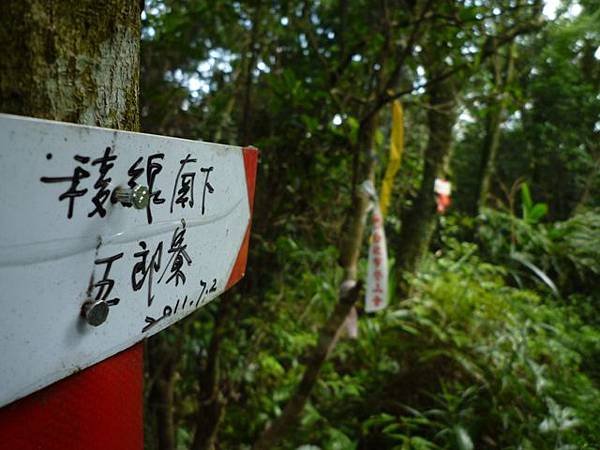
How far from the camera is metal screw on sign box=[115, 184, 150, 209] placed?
0.43 m

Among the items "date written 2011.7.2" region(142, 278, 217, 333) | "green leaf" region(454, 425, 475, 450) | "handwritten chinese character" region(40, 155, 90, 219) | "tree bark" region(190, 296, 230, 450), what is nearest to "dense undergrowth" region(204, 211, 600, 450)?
"green leaf" region(454, 425, 475, 450)

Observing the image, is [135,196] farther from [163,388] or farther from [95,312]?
[163,388]

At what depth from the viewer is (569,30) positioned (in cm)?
139

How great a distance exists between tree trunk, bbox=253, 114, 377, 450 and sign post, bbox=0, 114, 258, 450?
1063 mm

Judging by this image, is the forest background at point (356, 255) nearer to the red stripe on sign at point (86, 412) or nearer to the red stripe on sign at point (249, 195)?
the red stripe on sign at point (249, 195)

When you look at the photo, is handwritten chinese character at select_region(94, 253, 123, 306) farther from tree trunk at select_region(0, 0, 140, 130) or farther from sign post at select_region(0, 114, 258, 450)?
tree trunk at select_region(0, 0, 140, 130)

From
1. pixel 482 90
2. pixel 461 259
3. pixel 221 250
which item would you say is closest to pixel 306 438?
pixel 221 250

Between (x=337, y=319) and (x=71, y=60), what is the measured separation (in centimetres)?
135

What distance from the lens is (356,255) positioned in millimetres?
1822

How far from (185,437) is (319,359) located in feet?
2.98

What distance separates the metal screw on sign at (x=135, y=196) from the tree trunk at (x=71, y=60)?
0.09 metres

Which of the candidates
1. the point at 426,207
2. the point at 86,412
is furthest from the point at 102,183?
the point at 426,207

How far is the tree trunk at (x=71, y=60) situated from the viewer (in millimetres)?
396

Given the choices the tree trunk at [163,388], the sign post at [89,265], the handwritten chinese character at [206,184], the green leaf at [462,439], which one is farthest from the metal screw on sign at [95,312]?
the green leaf at [462,439]
